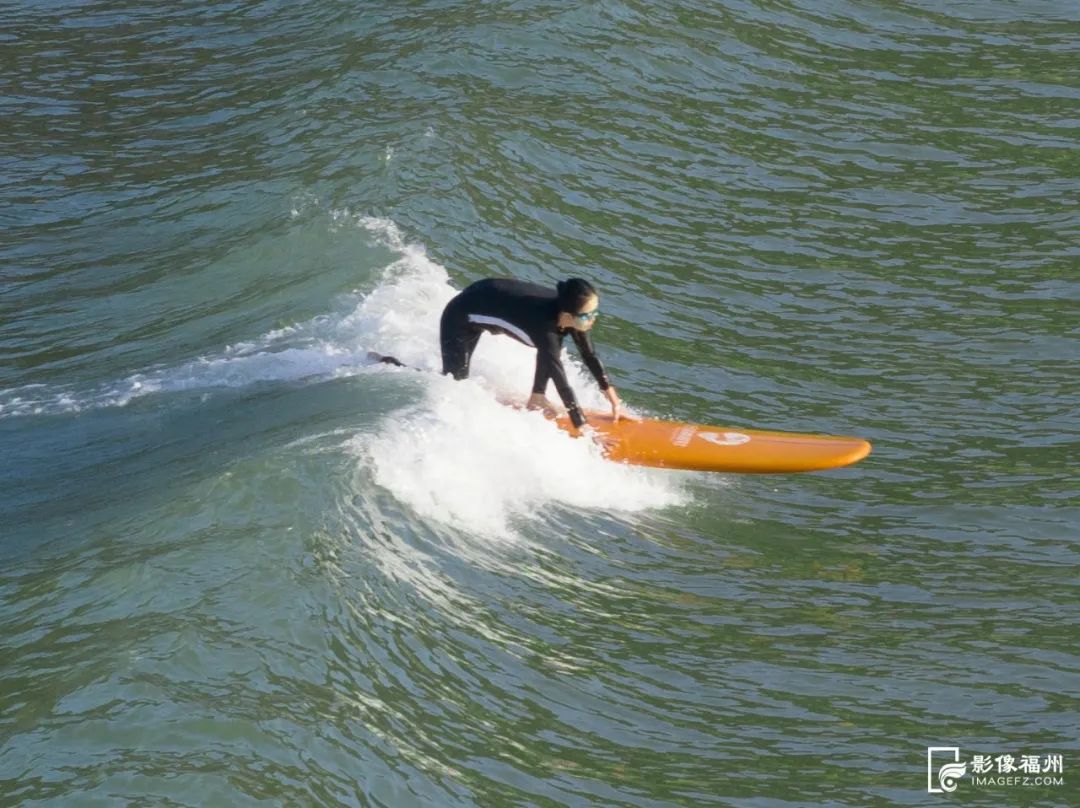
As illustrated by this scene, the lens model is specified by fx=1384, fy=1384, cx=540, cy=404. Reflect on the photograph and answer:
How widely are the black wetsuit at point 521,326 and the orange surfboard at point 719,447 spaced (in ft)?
1.27

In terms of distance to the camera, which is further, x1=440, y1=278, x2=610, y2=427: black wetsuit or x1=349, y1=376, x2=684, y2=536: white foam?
x1=440, y1=278, x2=610, y2=427: black wetsuit

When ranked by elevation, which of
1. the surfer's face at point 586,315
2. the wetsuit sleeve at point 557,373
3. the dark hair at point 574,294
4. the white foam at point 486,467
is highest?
the dark hair at point 574,294

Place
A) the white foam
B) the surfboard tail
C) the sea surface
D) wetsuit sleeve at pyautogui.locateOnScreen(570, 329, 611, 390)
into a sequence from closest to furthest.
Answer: the sea surface → the white foam → wetsuit sleeve at pyautogui.locateOnScreen(570, 329, 611, 390) → the surfboard tail

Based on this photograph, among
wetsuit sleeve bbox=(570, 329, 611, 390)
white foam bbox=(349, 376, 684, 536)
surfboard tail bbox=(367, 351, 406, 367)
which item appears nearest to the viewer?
white foam bbox=(349, 376, 684, 536)

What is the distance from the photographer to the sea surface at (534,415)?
673cm

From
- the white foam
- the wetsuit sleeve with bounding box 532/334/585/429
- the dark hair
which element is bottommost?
the white foam

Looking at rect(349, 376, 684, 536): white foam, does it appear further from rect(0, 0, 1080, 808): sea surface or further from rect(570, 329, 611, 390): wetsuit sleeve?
rect(570, 329, 611, 390): wetsuit sleeve

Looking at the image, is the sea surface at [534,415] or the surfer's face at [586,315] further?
the surfer's face at [586,315]

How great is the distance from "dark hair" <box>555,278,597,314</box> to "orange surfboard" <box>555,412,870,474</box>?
102 cm

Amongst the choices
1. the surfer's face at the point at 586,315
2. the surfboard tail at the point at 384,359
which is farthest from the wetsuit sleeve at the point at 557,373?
the surfboard tail at the point at 384,359

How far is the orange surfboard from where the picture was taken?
9.28m

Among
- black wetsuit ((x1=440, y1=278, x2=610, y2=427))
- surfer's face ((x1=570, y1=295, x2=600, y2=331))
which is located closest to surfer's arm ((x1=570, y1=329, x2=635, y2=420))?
black wetsuit ((x1=440, y1=278, x2=610, y2=427))

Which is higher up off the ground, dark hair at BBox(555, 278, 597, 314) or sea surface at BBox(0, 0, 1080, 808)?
dark hair at BBox(555, 278, 597, 314)

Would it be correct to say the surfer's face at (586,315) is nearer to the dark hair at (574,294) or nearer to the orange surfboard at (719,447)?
the dark hair at (574,294)
